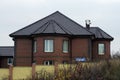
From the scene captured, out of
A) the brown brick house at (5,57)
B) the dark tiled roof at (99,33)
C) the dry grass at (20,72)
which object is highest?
the dark tiled roof at (99,33)

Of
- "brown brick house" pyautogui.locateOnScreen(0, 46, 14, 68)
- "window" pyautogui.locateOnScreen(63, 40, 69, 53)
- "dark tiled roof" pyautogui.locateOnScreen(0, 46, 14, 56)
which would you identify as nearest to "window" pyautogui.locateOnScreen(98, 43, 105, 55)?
"window" pyautogui.locateOnScreen(63, 40, 69, 53)

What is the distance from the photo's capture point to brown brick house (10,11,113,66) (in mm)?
52688

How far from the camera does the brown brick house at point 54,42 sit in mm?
52688

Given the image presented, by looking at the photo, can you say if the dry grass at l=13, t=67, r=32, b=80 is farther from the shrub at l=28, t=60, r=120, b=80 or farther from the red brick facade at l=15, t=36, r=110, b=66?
the red brick facade at l=15, t=36, r=110, b=66

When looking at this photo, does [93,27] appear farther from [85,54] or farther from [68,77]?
[68,77]

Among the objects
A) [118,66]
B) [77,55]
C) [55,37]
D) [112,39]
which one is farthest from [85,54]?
[118,66]

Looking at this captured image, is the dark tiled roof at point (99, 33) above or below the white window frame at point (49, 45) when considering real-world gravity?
above

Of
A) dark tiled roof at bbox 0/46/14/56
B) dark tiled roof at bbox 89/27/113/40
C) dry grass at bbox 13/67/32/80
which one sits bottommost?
dry grass at bbox 13/67/32/80

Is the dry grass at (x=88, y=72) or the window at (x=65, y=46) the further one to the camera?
the window at (x=65, y=46)

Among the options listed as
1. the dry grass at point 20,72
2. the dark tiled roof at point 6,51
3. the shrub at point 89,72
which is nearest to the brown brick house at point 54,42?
the dry grass at point 20,72

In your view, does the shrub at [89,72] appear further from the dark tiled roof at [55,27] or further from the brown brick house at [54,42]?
the dark tiled roof at [55,27]

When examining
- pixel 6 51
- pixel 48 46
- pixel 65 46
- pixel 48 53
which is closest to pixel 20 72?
pixel 48 53

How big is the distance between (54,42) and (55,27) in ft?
9.47

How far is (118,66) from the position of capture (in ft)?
104
